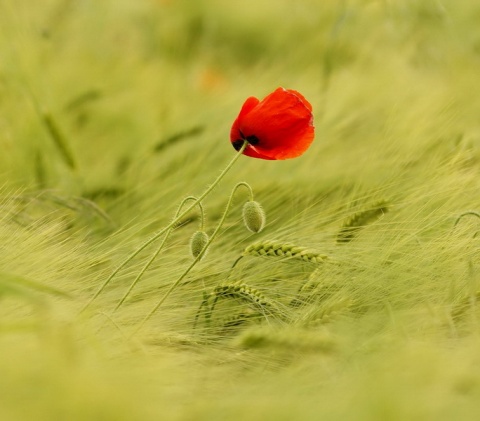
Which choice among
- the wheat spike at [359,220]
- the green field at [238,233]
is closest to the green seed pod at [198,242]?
the green field at [238,233]

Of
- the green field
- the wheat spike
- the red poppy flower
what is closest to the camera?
the green field

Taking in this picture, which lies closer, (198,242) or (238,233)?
(198,242)

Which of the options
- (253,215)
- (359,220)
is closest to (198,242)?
(253,215)

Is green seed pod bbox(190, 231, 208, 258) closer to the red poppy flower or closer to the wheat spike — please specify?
the red poppy flower

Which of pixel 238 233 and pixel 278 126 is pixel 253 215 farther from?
pixel 238 233

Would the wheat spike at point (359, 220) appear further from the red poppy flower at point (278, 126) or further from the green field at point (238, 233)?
the red poppy flower at point (278, 126)

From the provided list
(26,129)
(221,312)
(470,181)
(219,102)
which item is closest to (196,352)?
(221,312)

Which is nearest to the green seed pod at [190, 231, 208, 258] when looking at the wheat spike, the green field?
the green field
